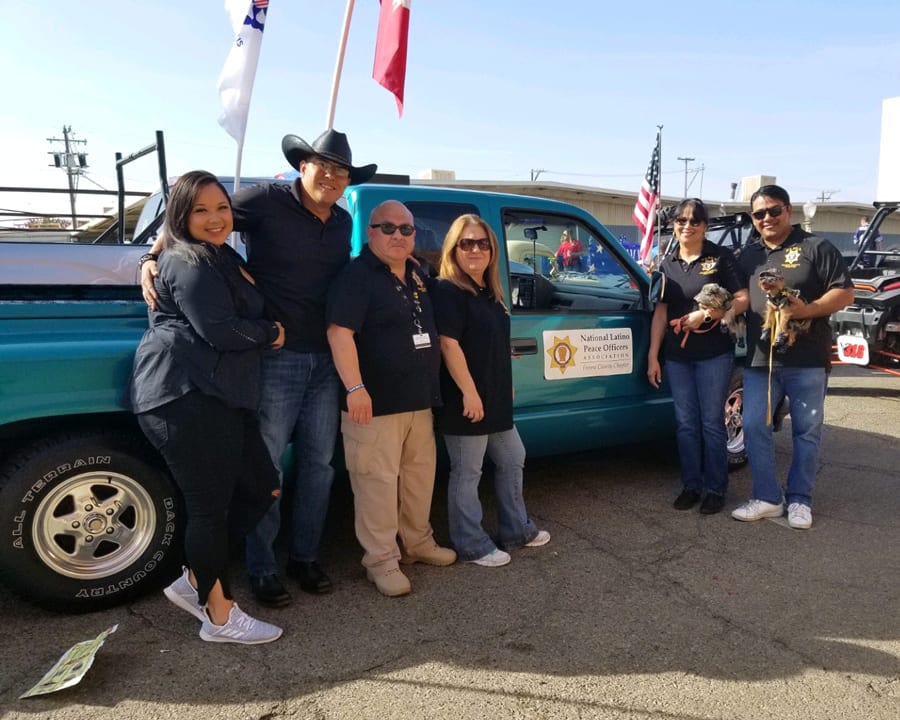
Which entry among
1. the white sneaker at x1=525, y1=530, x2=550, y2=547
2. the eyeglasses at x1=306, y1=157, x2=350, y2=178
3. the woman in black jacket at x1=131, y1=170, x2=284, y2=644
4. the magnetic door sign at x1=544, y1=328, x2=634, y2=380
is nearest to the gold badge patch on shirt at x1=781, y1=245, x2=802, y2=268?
the magnetic door sign at x1=544, y1=328, x2=634, y2=380

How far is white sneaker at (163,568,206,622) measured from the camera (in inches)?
107

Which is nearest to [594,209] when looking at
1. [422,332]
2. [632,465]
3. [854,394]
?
[854,394]

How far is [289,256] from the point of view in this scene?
9.11 ft

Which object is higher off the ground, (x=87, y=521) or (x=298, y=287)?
(x=298, y=287)

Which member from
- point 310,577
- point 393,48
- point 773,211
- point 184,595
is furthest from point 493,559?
point 393,48

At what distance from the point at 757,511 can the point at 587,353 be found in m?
1.28

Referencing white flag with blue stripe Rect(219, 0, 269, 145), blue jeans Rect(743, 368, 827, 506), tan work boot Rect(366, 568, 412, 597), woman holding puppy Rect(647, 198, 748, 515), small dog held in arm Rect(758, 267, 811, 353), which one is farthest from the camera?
white flag with blue stripe Rect(219, 0, 269, 145)

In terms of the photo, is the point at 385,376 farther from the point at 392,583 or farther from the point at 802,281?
the point at 802,281

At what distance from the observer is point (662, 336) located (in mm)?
4168

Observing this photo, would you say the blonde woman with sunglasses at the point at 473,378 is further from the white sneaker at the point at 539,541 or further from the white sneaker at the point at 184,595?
the white sneaker at the point at 184,595

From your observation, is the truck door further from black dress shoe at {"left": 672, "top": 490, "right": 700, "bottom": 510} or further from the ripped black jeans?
the ripped black jeans

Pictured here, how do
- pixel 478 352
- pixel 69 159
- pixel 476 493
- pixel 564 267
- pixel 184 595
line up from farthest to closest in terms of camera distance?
pixel 69 159 < pixel 564 267 < pixel 476 493 < pixel 478 352 < pixel 184 595

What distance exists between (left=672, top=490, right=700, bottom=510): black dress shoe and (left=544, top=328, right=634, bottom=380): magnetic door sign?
2.61 ft

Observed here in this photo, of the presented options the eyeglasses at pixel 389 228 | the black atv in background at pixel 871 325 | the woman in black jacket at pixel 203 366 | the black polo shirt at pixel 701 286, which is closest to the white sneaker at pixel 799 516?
the black polo shirt at pixel 701 286
